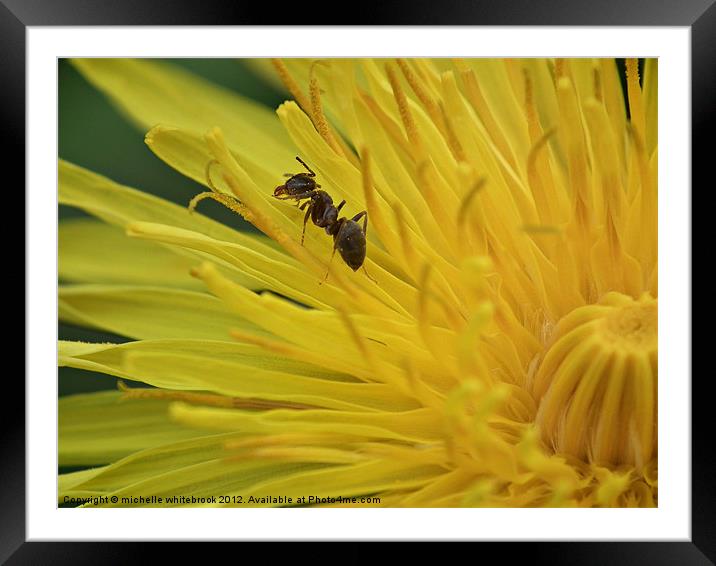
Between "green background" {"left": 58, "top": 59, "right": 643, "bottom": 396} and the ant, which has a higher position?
"green background" {"left": 58, "top": 59, "right": 643, "bottom": 396}

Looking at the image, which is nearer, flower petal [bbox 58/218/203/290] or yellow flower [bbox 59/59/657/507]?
yellow flower [bbox 59/59/657/507]

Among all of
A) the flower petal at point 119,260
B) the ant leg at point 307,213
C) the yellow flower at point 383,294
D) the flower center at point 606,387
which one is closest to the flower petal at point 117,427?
the yellow flower at point 383,294

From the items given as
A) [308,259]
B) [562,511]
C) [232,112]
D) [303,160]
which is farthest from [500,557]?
[232,112]

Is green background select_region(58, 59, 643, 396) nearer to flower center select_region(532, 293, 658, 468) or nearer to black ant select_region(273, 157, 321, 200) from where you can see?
black ant select_region(273, 157, 321, 200)

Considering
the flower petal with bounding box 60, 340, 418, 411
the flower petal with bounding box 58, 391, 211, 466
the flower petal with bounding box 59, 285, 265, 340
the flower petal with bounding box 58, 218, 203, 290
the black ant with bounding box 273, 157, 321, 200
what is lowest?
the flower petal with bounding box 58, 391, 211, 466

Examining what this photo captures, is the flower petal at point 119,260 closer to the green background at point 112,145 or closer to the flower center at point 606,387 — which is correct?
the green background at point 112,145

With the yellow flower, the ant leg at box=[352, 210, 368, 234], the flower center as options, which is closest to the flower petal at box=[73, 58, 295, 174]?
the yellow flower
